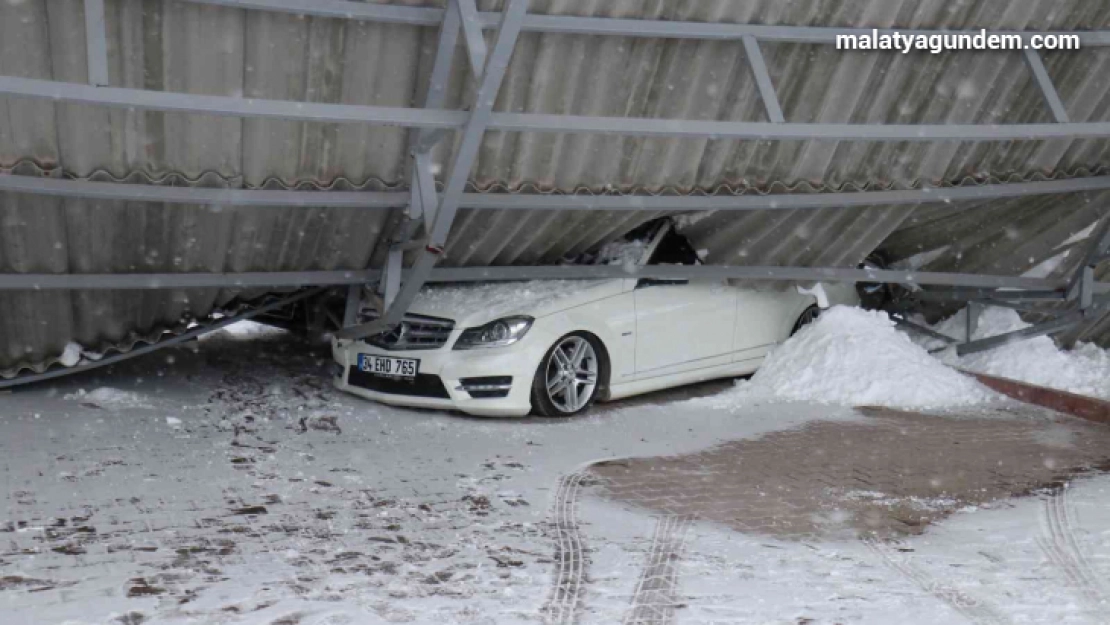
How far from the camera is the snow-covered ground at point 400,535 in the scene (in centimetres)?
460

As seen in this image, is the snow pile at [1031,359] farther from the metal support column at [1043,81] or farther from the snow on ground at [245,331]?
the snow on ground at [245,331]

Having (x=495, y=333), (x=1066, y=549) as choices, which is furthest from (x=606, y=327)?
(x=1066, y=549)

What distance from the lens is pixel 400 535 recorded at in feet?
18.2

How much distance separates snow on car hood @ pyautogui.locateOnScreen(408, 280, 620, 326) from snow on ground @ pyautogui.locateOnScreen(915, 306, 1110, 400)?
12.1ft

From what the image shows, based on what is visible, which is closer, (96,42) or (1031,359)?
(96,42)

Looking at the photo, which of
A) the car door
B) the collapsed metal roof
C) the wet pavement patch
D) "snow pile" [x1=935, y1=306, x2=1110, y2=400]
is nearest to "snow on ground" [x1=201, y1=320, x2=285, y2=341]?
the collapsed metal roof

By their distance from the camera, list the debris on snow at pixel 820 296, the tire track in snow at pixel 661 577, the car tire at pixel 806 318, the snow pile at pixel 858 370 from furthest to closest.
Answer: the debris on snow at pixel 820 296 < the car tire at pixel 806 318 < the snow pile at pixel 858 370 < the tire track in snow at pixel 661 577

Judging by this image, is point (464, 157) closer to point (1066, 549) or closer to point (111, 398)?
point (111, 398)

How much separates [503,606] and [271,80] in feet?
11.2

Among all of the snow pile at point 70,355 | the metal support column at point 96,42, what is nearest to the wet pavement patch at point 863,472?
the metal support column at point 96,42

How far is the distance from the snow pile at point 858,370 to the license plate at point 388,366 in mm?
2745

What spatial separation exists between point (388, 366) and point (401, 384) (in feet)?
0.54

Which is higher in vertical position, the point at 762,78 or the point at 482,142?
the point at 762,78

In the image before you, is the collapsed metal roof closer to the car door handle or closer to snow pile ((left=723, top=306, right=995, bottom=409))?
the car door handle
